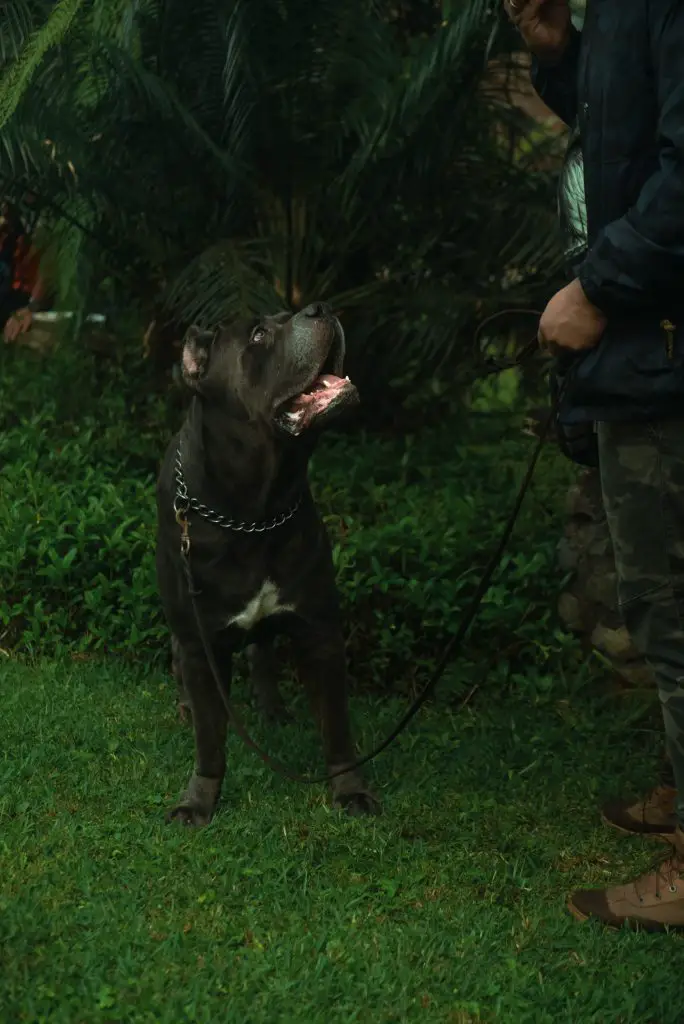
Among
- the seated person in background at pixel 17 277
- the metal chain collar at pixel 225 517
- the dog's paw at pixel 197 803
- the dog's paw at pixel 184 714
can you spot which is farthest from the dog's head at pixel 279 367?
the seated person in background at pixel 17 277

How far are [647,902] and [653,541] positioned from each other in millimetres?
910

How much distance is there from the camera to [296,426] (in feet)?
11.0

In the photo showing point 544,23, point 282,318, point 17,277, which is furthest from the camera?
point 17,277

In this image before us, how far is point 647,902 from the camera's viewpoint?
10.1ft

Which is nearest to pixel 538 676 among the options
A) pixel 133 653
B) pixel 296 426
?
pixel 133 653

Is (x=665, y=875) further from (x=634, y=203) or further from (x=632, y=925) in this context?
(x=634, y=203)

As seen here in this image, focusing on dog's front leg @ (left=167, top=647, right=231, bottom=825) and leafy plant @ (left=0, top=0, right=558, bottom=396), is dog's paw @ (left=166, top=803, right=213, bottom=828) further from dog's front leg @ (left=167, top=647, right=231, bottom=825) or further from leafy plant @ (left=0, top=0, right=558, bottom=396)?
leafy plant @ (left=0, top=0, right=558, bottom=396)

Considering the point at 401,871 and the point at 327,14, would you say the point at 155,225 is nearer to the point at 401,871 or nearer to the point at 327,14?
the point at 327,14

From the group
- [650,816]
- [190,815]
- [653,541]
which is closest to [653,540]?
[653,541]

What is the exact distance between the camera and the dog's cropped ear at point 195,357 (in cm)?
348

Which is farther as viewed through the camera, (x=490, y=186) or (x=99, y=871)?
(x=490, y=186)

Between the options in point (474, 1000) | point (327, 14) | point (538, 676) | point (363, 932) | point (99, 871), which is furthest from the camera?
point (327, 14)

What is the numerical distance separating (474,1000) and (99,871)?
1.05m

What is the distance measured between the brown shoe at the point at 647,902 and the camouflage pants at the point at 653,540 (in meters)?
0.25
